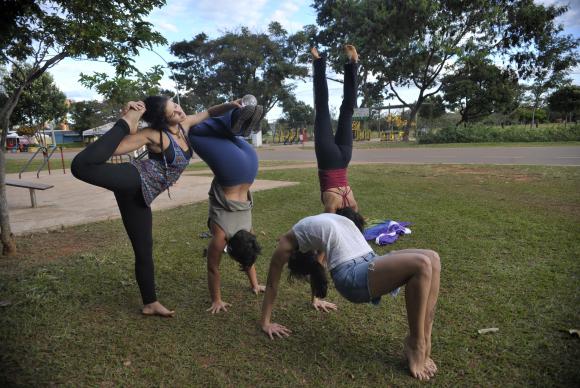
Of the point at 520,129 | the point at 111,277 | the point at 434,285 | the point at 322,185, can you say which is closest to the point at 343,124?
the point at 322,185

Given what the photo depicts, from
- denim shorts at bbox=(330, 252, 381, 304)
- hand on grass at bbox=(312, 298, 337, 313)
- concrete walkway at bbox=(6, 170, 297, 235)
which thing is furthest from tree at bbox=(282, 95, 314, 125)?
denim shorts at bbox=(330, 252, 381, 304)

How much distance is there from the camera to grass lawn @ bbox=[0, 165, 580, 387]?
7.96 feet

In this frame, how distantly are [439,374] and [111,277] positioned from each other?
309 cm

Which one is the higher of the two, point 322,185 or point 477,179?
point 322,185

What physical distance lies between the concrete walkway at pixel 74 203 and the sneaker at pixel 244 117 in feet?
13.8

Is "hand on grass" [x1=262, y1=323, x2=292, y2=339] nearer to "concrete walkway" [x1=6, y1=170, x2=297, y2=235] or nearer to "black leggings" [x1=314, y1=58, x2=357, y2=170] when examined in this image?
"black leggings" [x1=314, y1=58, x2=357, y2=170]

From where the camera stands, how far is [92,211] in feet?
23.6

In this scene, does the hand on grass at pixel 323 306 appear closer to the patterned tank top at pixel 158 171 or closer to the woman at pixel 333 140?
the woman at pixel 333 140

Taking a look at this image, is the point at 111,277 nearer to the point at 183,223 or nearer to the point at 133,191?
the point at 133,191

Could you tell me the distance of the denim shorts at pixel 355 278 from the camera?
2316 millimetres

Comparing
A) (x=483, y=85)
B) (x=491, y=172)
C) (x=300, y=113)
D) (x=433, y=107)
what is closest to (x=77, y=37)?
(x=491, y=172)

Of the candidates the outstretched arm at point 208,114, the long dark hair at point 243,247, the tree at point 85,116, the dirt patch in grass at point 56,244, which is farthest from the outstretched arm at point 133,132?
the tree at point 85,116

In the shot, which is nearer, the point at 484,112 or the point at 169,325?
the point at 169,325

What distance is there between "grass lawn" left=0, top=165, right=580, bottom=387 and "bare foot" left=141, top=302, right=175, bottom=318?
0.19ft
